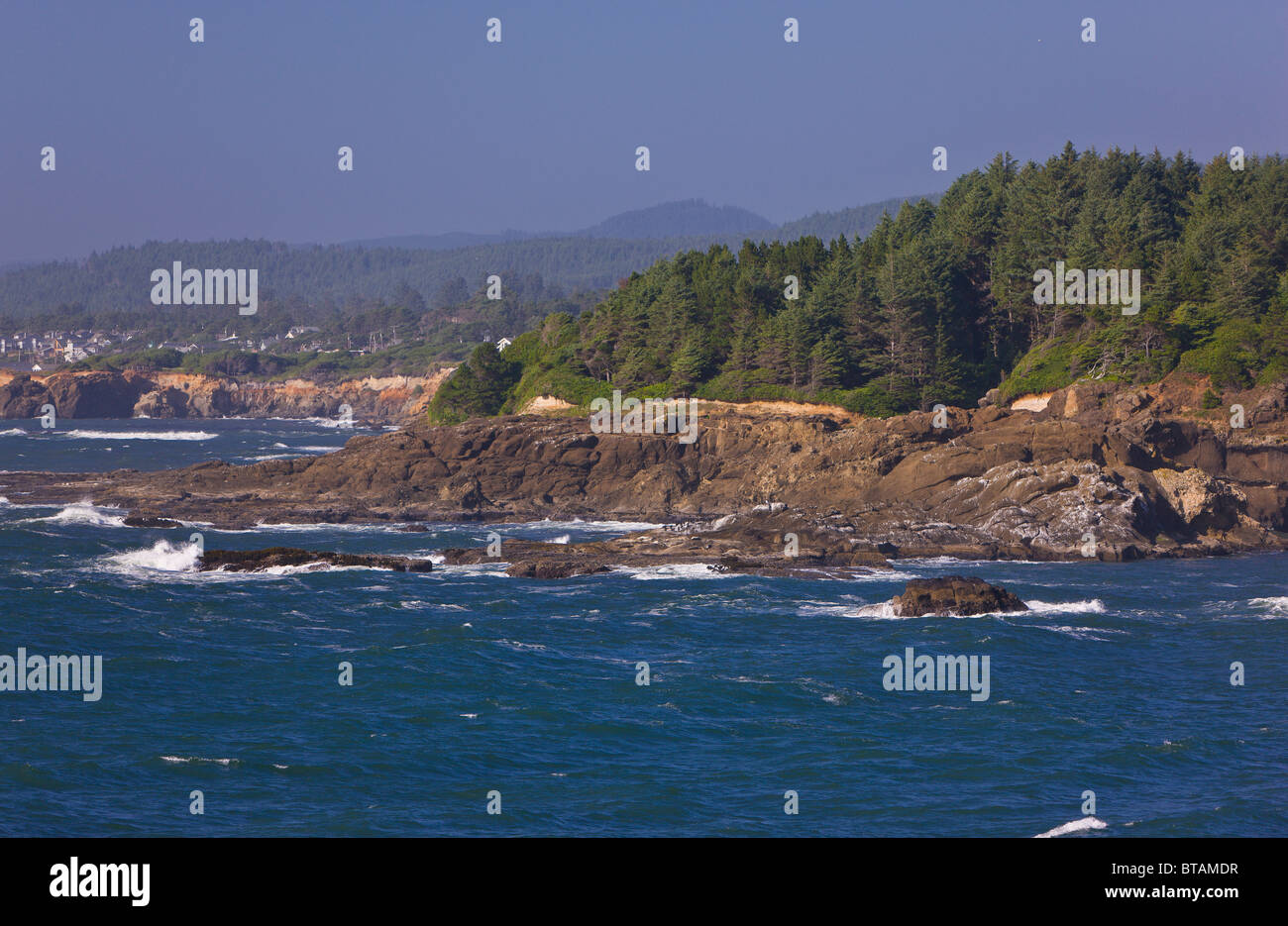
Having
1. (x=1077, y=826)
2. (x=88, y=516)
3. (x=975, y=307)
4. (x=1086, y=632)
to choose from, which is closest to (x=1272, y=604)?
(x=1086, y=632)

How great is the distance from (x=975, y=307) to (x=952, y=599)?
51396mm

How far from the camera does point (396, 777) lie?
31.5m

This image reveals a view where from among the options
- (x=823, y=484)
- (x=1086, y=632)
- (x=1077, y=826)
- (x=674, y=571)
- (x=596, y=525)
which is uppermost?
(x=823, y=484)

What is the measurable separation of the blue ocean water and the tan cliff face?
106558mm

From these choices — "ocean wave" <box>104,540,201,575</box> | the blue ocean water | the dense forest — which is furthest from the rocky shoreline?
"ocean wave" <box>104,540,201,575</box>

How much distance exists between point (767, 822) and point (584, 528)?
137ft

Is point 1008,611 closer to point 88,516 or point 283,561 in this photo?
point 283,561

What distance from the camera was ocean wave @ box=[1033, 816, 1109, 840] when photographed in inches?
1057

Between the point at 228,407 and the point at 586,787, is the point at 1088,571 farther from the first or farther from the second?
the point at 228,407

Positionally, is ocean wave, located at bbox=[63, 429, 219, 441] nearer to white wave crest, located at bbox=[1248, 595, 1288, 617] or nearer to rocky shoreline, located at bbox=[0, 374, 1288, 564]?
rocky shoreline, located at bbox=[0, 374, 1288, 564]

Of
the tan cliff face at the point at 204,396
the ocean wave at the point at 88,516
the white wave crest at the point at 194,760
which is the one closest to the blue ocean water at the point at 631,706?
the white wave crest at the point at 194,760

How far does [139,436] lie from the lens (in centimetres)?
13400

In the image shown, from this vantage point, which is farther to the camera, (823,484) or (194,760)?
(823,484)
